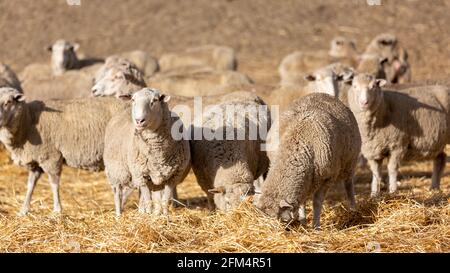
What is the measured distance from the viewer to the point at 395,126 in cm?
923

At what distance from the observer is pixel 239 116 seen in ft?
26.2

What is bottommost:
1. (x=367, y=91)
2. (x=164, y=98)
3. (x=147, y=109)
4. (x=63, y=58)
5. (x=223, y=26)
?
(x=147, y=109)

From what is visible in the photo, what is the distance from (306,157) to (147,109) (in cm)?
139

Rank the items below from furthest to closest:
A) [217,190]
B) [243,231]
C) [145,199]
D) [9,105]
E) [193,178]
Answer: [193,178], [9,105], [145,199], [217,190], [243,231]

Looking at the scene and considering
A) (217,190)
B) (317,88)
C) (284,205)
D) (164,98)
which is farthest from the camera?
(317,88)

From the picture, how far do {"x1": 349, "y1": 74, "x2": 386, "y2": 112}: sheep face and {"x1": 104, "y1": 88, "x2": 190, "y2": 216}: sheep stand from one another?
7.84 feet

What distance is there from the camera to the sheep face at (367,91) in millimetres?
8870

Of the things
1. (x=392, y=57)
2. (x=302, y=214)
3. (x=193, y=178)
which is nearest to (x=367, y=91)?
(x=302, y=214)

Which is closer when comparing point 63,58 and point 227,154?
point 227,154

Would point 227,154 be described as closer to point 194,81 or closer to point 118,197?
point 118,197

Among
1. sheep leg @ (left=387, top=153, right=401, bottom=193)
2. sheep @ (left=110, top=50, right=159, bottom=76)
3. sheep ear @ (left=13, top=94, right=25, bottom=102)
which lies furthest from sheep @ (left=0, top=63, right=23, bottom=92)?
sheep leg @ (left=387, top=153, right=401, bottom=193)

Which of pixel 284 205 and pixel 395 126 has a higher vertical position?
pixel 395 126

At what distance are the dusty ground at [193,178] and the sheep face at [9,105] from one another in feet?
3.45
